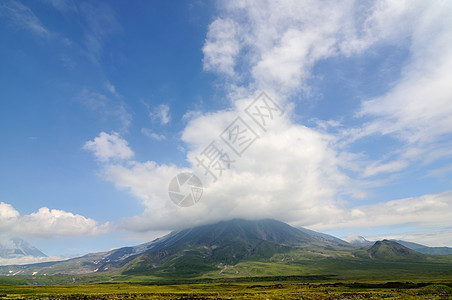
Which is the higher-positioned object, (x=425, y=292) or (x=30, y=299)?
(x=30, y=299)

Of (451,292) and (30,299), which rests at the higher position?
(30,299)

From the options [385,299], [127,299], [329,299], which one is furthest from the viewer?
[127,299]

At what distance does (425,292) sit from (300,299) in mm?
56787

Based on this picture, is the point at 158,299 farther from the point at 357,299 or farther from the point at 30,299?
the point at 357,299

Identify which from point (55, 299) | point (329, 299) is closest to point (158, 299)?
point (55, 299)

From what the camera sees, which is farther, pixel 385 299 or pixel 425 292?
pixel 425 292

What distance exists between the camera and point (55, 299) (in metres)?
89.4

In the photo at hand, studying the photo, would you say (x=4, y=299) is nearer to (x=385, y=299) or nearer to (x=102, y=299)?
(x=102, y=299)

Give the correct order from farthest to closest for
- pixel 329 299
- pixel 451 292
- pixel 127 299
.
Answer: pixel 451 292, pixel 127 299, pixel 329 299

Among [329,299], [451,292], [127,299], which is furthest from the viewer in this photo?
[451,292]

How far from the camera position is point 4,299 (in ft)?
268

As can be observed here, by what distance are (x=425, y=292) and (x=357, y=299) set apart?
38.7 metres

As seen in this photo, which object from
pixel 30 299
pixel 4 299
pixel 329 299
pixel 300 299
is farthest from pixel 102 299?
pixel 329 299

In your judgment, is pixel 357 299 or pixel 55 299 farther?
pixel 55 299
